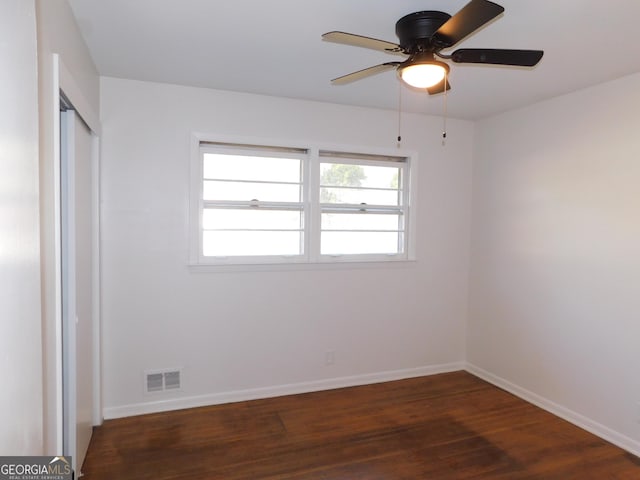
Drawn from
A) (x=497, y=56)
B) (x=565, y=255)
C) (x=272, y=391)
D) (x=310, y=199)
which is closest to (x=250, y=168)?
(x=310, y=199)

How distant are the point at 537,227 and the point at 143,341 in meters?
3.40

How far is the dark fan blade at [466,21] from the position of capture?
142cm

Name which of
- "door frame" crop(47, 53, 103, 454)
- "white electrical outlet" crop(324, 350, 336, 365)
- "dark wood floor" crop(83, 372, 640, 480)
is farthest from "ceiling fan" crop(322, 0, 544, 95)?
"white electrical outlet" crop(324, 350, 336, 365)

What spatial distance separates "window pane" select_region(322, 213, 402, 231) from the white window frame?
0.32ft

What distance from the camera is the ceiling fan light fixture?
6.18 ft

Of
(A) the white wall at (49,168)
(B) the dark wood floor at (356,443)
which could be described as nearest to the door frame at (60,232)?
(A) the white wall at (49,168)

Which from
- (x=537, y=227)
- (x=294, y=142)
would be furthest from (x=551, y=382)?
(x=294, y=142)

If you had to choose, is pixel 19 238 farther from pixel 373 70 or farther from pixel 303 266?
pixel 303 266

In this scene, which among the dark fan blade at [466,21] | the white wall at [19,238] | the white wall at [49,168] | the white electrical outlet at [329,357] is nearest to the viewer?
the white wall at [19,238]

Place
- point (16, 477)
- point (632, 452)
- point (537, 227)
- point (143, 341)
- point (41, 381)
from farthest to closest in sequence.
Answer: point (537, 227)
point (143, 341)
point (632, 452)
point (41, 381)
point (16, 477)

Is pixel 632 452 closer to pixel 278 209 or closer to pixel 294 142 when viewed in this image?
pixel 278 209

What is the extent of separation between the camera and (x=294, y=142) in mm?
3436

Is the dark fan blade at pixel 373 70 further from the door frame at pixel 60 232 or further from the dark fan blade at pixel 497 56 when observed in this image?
the door frame at pixel 60 232

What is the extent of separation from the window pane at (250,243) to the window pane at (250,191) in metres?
0.30
